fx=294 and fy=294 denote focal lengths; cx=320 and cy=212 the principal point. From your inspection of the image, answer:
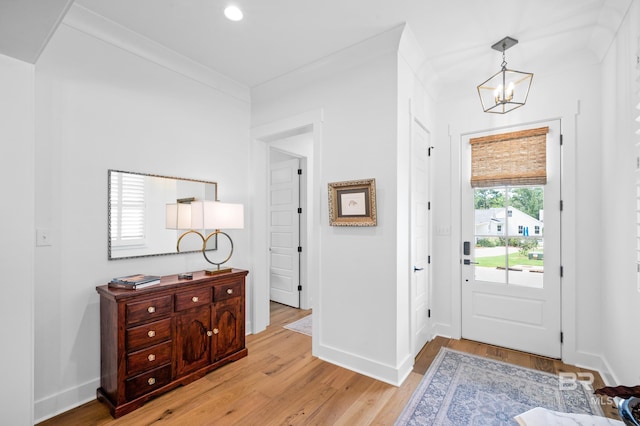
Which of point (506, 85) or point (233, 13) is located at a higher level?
point (233, 13)

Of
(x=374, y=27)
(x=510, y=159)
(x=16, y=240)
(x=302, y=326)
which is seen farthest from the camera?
(x=302, y=326)

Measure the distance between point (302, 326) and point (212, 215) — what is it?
1949 millimetres

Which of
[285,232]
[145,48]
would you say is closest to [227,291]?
[285,232]

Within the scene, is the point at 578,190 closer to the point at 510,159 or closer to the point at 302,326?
the point at 510,159

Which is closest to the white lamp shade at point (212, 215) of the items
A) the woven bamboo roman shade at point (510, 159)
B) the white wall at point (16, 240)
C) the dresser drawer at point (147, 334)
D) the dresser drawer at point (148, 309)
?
the dresser drawer at point (148, 309)

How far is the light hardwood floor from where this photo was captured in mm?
1992

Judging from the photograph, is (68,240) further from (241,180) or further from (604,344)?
(604,344)

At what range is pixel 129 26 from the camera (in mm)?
2365

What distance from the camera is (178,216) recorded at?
2648 millimetres

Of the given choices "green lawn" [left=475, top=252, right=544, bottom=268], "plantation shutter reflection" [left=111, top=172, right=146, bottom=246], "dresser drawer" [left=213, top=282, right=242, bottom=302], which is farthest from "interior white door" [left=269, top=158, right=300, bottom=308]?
"green lawn" [left=475, top=252, right=544, bottom=268]

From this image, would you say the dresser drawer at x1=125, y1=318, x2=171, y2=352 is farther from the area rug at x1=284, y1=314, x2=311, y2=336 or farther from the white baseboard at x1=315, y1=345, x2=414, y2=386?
the area rug at x1=284, y1=314, x2=311, y2=336

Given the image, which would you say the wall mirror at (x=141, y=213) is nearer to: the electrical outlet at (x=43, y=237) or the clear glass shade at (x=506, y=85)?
the electrical outlet at (x=43, y=237)

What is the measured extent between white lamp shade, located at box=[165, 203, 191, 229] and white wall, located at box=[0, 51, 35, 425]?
1.02 meters

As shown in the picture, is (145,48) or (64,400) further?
(145,48)
